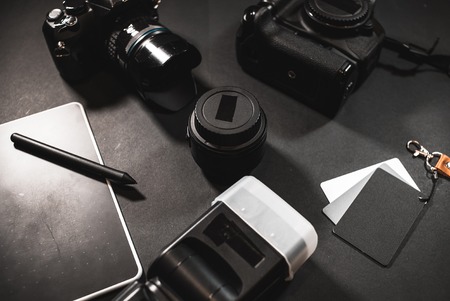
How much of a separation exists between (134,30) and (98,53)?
4.0 inches

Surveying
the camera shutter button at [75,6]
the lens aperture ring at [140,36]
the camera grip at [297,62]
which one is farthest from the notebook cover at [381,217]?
the camera shutter button at [75,6]

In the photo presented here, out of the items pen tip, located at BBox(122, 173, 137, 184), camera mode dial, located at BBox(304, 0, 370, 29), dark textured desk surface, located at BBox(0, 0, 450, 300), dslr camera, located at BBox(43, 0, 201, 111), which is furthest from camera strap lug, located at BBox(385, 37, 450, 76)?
pen tip, located at BBox(122, 173, 137, 184)

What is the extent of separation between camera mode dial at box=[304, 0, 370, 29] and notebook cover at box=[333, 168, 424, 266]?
247 mm

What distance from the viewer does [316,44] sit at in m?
0.78

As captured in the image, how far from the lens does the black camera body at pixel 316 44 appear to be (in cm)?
76

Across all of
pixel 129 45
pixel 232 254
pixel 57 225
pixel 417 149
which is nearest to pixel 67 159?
pixel 57 225

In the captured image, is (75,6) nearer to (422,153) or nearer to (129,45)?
(129,45)

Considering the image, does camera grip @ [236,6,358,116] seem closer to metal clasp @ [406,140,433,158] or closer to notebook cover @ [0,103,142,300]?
metal clasp @ [406,140,433,158]

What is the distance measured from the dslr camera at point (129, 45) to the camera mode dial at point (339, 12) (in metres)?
0.20

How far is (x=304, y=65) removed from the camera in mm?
776

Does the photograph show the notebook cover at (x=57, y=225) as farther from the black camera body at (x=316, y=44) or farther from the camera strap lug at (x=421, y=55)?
the camera strap lug at (x=421, y=55)

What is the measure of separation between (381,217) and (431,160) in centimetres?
15

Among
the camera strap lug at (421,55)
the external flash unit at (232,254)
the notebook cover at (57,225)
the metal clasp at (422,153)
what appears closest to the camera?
the external flash unit at (232,254)

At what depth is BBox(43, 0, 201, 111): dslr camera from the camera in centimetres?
75
